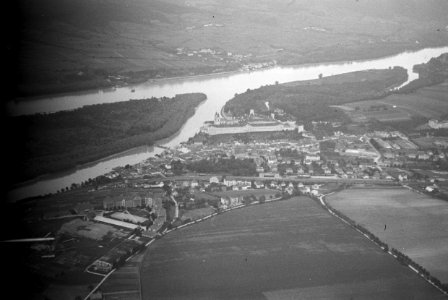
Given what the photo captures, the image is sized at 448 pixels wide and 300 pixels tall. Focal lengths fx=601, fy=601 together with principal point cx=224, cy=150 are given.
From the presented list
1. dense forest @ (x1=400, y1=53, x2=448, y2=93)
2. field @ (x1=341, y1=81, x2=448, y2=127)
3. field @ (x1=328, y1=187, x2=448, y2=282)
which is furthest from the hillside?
field @ (x1=328, y1=187, x2=448, y2=282)

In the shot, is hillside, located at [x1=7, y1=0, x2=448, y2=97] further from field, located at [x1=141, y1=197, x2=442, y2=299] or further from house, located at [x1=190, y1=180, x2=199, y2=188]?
field, located at [x1=141, y1=197, x2=442, y2=299]

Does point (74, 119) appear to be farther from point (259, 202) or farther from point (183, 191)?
point (259, 202)

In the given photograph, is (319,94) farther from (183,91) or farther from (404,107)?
(183,91)

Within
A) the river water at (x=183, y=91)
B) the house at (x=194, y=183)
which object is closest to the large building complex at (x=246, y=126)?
the river water at (x=183, y=91)

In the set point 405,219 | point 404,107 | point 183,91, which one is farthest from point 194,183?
point 183,91

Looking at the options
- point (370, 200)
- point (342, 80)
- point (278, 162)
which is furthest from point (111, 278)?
point (342, 80)
